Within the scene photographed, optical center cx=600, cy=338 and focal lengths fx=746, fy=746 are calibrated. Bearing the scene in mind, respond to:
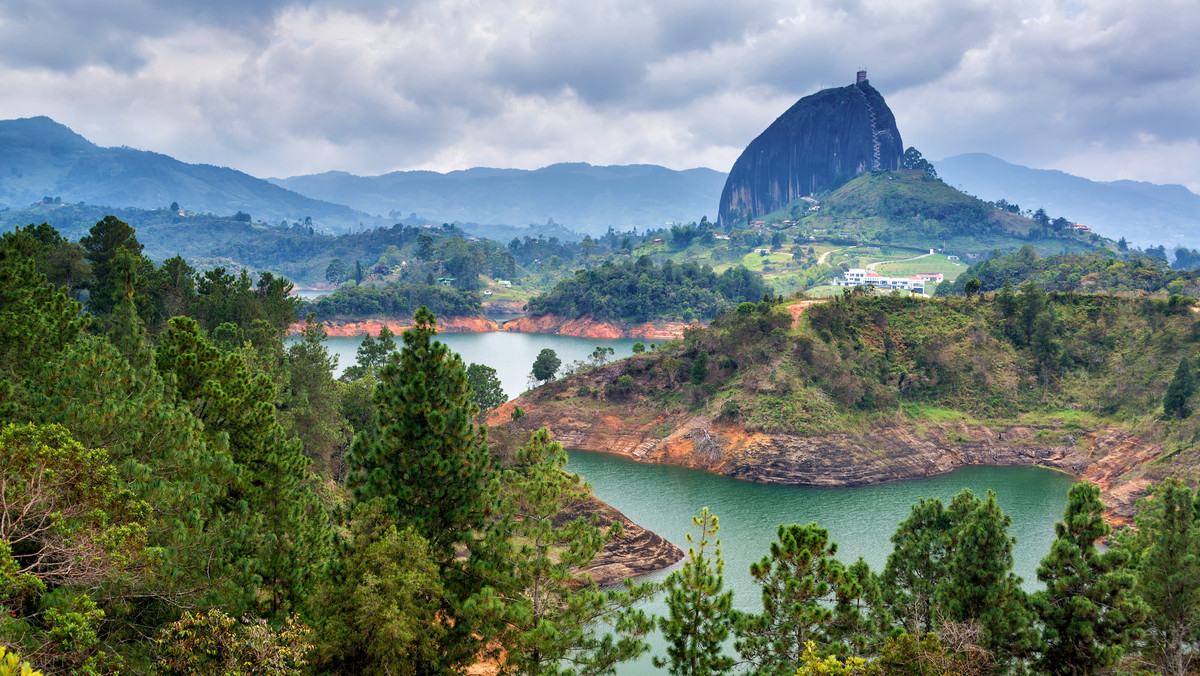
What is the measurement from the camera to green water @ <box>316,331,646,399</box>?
83.7 m

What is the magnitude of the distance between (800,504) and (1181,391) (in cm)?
2426

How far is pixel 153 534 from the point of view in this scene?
1260cm

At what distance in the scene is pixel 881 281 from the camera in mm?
116125

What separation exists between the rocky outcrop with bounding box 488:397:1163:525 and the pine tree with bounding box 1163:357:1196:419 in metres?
2.57

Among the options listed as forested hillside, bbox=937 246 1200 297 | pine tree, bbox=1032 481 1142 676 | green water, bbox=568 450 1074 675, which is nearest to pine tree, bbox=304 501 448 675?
pine tree, bbox=1032 481 1142 676

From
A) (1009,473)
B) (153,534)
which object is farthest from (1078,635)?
(1009,473)

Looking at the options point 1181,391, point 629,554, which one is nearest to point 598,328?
point 1181,391

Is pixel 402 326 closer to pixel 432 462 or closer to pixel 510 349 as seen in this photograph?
pixel 510 349

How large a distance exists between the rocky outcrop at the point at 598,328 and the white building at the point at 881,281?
93.8ft

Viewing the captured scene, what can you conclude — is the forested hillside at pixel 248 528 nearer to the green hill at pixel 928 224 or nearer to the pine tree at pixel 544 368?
the pine tree at pixel 544 368

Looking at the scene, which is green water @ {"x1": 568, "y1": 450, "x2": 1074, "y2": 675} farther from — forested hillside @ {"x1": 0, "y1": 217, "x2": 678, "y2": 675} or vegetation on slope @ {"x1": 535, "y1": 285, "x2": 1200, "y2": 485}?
forested hillside @ {"x1": 0, "y1": 217, "x2": 678, "y2": 675}

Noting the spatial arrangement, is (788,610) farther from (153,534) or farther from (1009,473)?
(1009,473)

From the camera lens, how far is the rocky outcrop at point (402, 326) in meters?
113

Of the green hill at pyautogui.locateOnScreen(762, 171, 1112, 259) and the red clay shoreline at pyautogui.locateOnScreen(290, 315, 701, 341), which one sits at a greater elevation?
the green hill at pyautogui.locateOnScreen(762, 171, 1112, 259)
